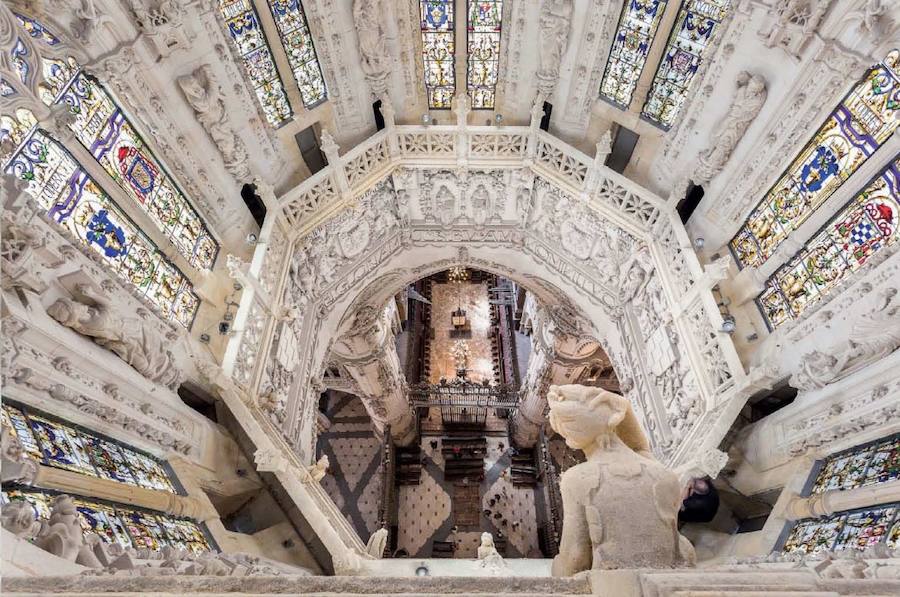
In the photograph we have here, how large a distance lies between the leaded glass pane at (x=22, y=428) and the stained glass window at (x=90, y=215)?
2.22 meters

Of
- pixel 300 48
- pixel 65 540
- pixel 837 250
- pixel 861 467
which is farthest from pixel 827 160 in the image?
pixel 65 540

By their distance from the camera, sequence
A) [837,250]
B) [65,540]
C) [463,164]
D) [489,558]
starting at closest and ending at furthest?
1. [65,540]
2. [489,558]
3. [837,250]
4. [463,164]

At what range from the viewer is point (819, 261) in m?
8.04

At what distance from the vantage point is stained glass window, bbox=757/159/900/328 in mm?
6938

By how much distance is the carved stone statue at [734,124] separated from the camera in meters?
8.48

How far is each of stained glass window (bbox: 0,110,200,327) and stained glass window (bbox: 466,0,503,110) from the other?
7602mm

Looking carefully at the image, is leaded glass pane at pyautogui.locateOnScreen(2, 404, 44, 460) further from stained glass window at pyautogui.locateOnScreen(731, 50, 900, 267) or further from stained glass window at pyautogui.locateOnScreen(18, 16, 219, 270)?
stained glass window at pyautogui.locateOnScreen(731, 50, 900, 267)

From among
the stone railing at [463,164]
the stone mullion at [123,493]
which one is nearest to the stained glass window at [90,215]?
the stone mullion at [123,493]

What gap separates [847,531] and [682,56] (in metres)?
8.12

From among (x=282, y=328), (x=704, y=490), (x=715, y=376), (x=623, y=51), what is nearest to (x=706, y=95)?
(x=623, y=51)

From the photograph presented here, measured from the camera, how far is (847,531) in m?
6.05

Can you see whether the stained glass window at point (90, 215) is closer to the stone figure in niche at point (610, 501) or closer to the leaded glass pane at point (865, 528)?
the stone figure in niche at point (610, 501)

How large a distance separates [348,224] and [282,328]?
312 centimetres

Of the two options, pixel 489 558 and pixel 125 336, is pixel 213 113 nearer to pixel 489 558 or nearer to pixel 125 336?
pixel 125 336
